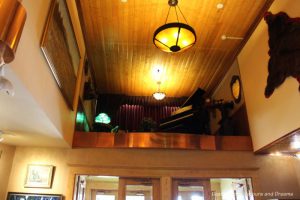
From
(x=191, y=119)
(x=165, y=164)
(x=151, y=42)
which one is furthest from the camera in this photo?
(x=191, y=119)

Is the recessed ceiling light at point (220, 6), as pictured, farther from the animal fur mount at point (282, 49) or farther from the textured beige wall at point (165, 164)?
the textured beige wall at point (165, 164)

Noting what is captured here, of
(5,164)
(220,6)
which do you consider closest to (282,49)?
(220,6)

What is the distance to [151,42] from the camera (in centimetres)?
564

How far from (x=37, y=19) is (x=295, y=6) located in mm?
3433

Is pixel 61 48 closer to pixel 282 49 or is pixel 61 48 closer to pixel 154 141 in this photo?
pixel 154 141

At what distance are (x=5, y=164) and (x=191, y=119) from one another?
369cm

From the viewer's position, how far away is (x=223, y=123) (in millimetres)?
5883

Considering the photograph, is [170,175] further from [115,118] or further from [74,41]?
[115,118]

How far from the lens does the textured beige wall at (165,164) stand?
4898 millimetres

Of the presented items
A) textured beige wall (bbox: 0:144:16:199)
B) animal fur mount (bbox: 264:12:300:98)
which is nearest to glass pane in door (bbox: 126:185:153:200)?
textured beige wall (bbox: 0:144:16:199)

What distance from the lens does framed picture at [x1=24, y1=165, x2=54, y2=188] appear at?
15.4ft

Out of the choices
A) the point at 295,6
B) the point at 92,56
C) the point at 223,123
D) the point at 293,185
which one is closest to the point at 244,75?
the point at 223,123

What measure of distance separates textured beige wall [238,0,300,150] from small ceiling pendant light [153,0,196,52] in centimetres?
154

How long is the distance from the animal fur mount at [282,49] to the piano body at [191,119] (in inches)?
71.2
